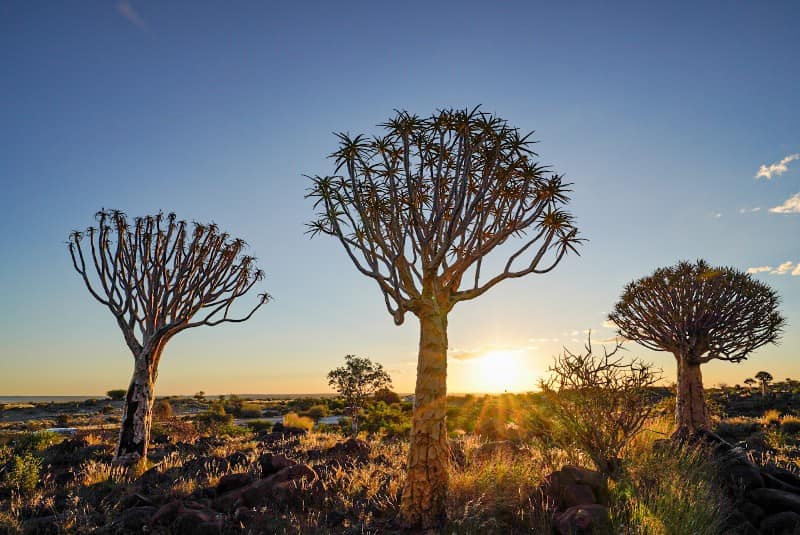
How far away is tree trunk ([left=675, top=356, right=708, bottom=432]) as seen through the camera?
15977 mm

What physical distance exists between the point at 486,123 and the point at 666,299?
13.7 m

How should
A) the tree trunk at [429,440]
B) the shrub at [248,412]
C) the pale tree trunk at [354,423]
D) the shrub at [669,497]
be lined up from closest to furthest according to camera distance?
the shrub at [669,497] < the tree trunk at [429,440] < the pale tree trunk at [354,423] < the shrub at [248,412]

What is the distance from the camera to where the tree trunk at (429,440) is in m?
5.79

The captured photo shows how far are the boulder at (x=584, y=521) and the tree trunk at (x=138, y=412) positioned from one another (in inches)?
392

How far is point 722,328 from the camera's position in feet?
53.0

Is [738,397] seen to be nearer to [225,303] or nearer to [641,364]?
[641,364]

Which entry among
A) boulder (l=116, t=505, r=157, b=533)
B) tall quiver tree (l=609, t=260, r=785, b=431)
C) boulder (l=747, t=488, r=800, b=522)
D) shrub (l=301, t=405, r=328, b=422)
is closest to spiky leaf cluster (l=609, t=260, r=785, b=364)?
tall quiver tree (l=609, t=260, r=785, b=431)

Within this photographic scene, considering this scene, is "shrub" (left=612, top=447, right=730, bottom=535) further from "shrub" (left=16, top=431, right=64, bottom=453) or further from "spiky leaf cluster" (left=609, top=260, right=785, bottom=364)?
"shrub" (left=16, top=431, right=64, bottom=453)

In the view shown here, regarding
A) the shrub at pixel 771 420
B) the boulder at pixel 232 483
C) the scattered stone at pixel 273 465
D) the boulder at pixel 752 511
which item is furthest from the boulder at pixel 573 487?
the shrub at pixel 771 420

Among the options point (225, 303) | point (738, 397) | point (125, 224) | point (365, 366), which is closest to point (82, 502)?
point (225, 303)

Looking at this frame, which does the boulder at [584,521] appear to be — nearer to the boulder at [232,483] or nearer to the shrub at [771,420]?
the boulder at [232,483]

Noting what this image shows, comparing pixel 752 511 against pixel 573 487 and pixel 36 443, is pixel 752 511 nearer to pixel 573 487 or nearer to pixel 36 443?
pixel 573 487

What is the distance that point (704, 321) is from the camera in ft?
53.5

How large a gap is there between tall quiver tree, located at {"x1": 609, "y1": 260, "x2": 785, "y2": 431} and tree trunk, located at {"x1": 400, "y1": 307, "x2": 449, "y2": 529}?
13781 mm
